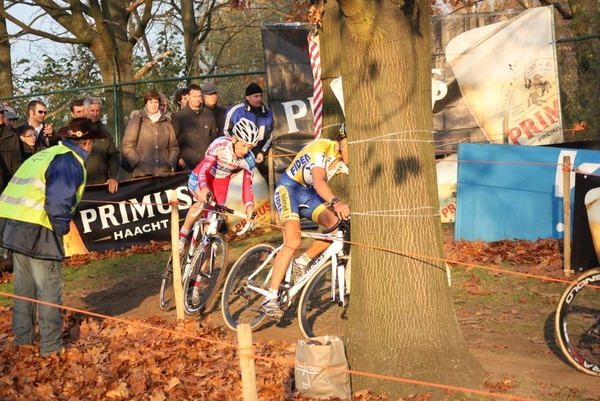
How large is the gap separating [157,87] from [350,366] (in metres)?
19.0

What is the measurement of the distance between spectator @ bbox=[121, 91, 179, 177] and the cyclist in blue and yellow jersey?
5636 mm

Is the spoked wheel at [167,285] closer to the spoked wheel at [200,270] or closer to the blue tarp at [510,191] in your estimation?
the spoked wheel at [200,270]

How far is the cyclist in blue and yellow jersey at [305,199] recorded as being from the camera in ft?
29.5

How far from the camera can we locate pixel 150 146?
14867mm

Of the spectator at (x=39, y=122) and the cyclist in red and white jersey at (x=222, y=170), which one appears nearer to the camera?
the cyclist in red and white jersey at (x=222, y=170)

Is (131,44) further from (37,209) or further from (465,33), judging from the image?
(37,209)

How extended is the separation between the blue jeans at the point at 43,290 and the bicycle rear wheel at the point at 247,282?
5.89 ft

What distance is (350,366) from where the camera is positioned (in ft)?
24.2

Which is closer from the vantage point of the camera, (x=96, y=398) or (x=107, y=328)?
(x=96, y=398)

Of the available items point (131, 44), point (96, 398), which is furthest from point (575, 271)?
point (131, 44)

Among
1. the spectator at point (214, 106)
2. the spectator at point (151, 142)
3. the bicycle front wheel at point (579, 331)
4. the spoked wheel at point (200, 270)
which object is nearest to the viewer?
the bicycle front wheel at point (579, 331)

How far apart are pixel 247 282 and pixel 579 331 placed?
330cm

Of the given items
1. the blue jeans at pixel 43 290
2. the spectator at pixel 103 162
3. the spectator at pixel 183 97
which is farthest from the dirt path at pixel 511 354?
the spectator at pixel 183 97

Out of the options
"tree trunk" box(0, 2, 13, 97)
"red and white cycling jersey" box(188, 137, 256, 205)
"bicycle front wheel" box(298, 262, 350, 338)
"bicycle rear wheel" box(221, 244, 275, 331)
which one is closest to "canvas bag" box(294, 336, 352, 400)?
"bicycle front wheel" box(298, 262, 350, 338)
